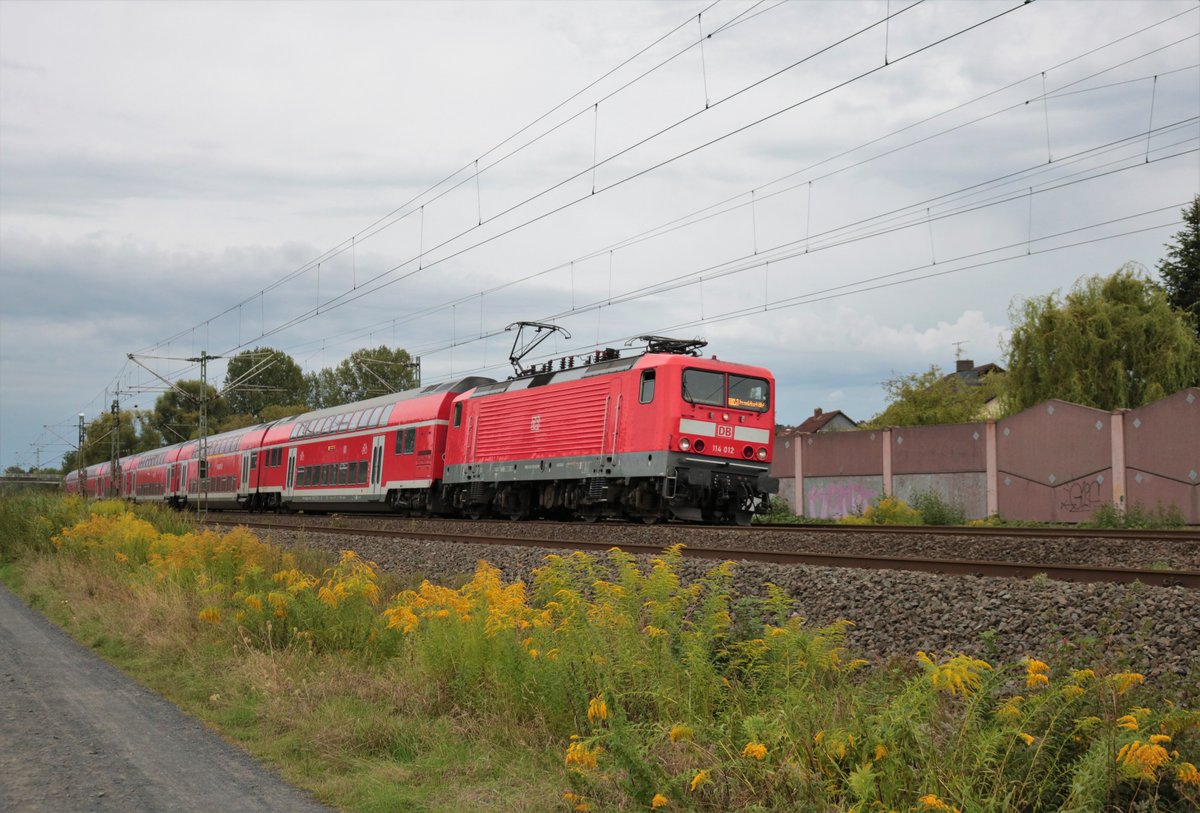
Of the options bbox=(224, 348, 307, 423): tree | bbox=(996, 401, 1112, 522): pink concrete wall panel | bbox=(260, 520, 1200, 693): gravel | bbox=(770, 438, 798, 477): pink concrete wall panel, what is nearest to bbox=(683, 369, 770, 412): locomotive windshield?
bbox=(260, 520, 1200, 693): gravel

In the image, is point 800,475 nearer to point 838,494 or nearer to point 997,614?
point 838,494

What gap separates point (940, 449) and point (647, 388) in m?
12.3

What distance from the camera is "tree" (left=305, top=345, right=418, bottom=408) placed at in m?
94.8

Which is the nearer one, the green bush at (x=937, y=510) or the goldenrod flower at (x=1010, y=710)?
the goldenrod flower at (x=1010, y=710)

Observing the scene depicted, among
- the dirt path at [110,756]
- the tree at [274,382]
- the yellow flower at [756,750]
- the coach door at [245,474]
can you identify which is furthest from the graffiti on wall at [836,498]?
the tree at [274,382]

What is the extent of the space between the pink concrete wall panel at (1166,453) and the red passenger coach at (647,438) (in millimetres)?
9846

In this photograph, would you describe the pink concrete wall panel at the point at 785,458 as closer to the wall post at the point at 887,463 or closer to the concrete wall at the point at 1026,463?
the concrete wall at the point at 1026,463

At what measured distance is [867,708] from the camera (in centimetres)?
507

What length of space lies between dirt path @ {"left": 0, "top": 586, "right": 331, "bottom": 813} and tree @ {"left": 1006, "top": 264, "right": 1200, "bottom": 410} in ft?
136

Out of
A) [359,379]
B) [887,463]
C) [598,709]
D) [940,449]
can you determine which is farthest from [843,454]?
[359,379]

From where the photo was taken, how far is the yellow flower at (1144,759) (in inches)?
148

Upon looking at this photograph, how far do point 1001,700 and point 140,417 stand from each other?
100921mm

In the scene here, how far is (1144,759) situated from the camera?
12.5ft

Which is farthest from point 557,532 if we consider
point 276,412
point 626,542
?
point 276,412
